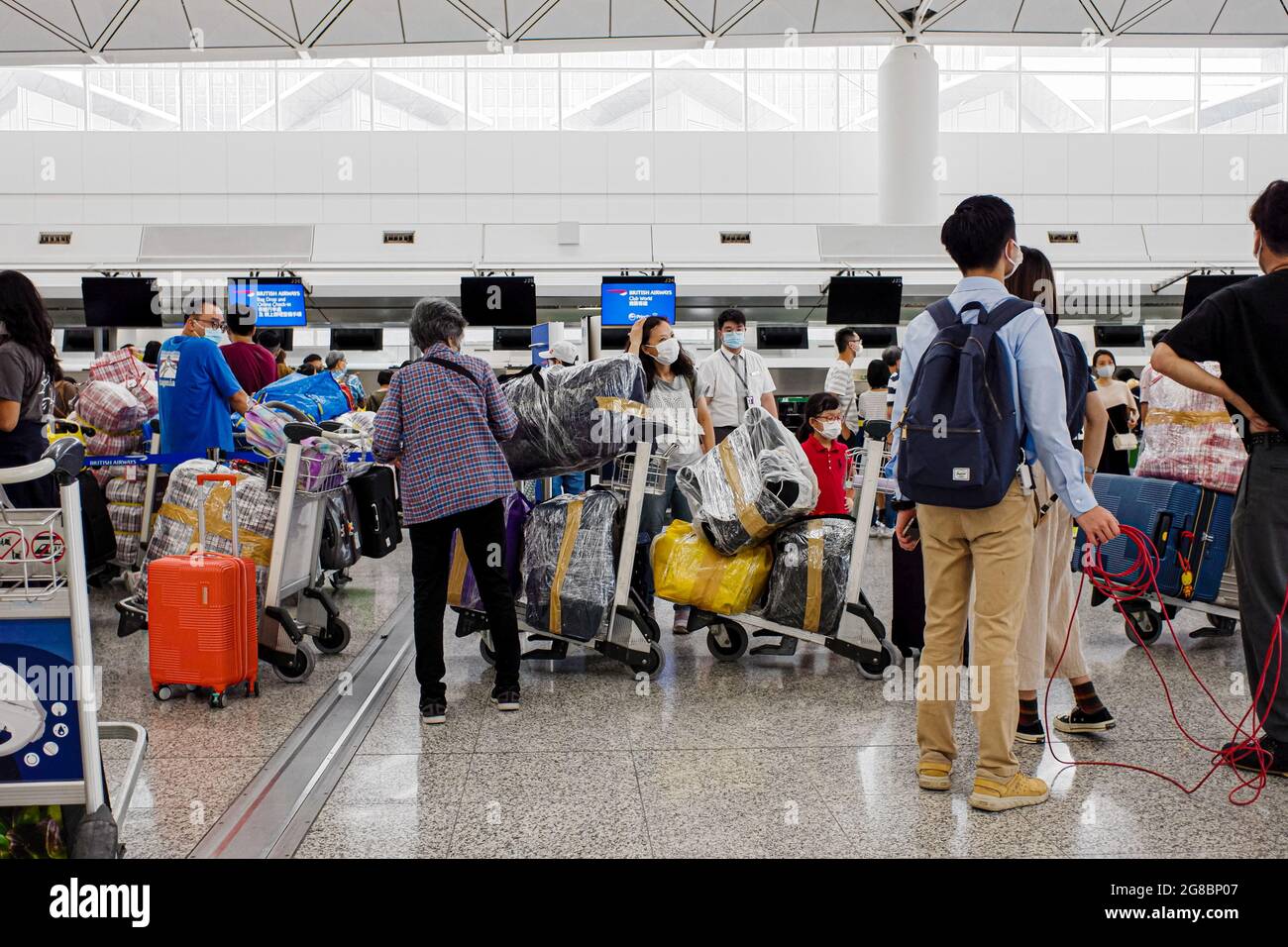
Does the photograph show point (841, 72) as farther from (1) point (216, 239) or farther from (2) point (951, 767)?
(2) point (951, 767)

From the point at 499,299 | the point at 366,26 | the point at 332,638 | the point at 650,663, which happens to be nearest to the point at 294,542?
the point at 332,638

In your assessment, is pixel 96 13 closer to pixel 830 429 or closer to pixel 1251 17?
pixel 830 429

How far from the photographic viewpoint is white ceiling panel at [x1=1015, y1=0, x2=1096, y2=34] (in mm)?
13164

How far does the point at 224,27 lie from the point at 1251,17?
45.0ft

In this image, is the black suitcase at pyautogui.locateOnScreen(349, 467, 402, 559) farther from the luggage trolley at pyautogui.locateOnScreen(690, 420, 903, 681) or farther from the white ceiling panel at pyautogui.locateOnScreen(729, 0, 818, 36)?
the white ceiling panel at pyautogui.locateOnScreen(729, 0, 818, 36)

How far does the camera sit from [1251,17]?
1369cm

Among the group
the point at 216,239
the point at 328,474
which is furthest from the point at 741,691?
the point at 216,239

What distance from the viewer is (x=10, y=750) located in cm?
208

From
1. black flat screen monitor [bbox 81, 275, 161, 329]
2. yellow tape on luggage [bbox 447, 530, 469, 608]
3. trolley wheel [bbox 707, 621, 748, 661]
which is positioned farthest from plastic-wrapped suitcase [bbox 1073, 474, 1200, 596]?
black flat screen monitor [bbox 81, 275, 161, 329]

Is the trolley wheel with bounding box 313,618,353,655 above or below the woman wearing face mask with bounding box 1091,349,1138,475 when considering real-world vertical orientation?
below

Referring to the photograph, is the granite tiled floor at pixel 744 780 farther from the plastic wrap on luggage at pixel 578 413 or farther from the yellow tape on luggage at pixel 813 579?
the plastic wrap on luggage at pixel 578 413

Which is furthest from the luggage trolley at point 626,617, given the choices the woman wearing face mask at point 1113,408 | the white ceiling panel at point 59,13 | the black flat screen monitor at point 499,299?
the white ceiling panel at point 59,13

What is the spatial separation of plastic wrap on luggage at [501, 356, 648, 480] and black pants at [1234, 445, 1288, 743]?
233 centimetres
